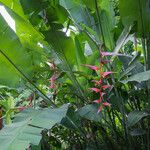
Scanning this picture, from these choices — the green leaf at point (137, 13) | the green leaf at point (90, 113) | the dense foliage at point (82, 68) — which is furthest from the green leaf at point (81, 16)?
the green leaf at point (90, 113)

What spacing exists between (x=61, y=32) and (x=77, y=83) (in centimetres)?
23

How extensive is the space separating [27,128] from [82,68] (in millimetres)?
559

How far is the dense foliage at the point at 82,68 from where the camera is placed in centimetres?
124

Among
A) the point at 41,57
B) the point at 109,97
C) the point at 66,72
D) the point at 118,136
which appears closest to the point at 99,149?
the point at 118,136

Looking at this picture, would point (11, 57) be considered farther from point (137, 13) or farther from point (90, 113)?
point (137, 13)

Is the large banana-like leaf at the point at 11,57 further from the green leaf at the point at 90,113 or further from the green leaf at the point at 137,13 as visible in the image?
the green leaf at the point at 137,13

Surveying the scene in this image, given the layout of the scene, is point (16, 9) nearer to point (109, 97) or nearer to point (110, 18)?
point (110, 18)

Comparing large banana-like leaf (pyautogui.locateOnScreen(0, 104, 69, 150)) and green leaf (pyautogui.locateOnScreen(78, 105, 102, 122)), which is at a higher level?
large banana-like leaf (pyautogui.locateOnScreen(0, 104, 69, 150))

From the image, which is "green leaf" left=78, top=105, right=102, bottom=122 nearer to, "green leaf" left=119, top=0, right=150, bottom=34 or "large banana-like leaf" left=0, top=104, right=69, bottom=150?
"large banana-like leaf" left=0, top=104, right=69, bottom=150

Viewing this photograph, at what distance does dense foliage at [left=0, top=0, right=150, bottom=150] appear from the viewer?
1.24 m

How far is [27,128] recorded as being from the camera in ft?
3.34

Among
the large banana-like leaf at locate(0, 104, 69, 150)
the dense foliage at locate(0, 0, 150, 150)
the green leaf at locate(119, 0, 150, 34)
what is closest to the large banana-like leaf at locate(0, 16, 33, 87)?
the dense foliage at locate(0, 0, 150, 150)

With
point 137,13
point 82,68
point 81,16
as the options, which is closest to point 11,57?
point 82,68

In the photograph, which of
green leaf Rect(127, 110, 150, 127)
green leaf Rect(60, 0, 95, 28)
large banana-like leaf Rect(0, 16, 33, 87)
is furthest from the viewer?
green leaf Rect(60, 0, 95, 28)
